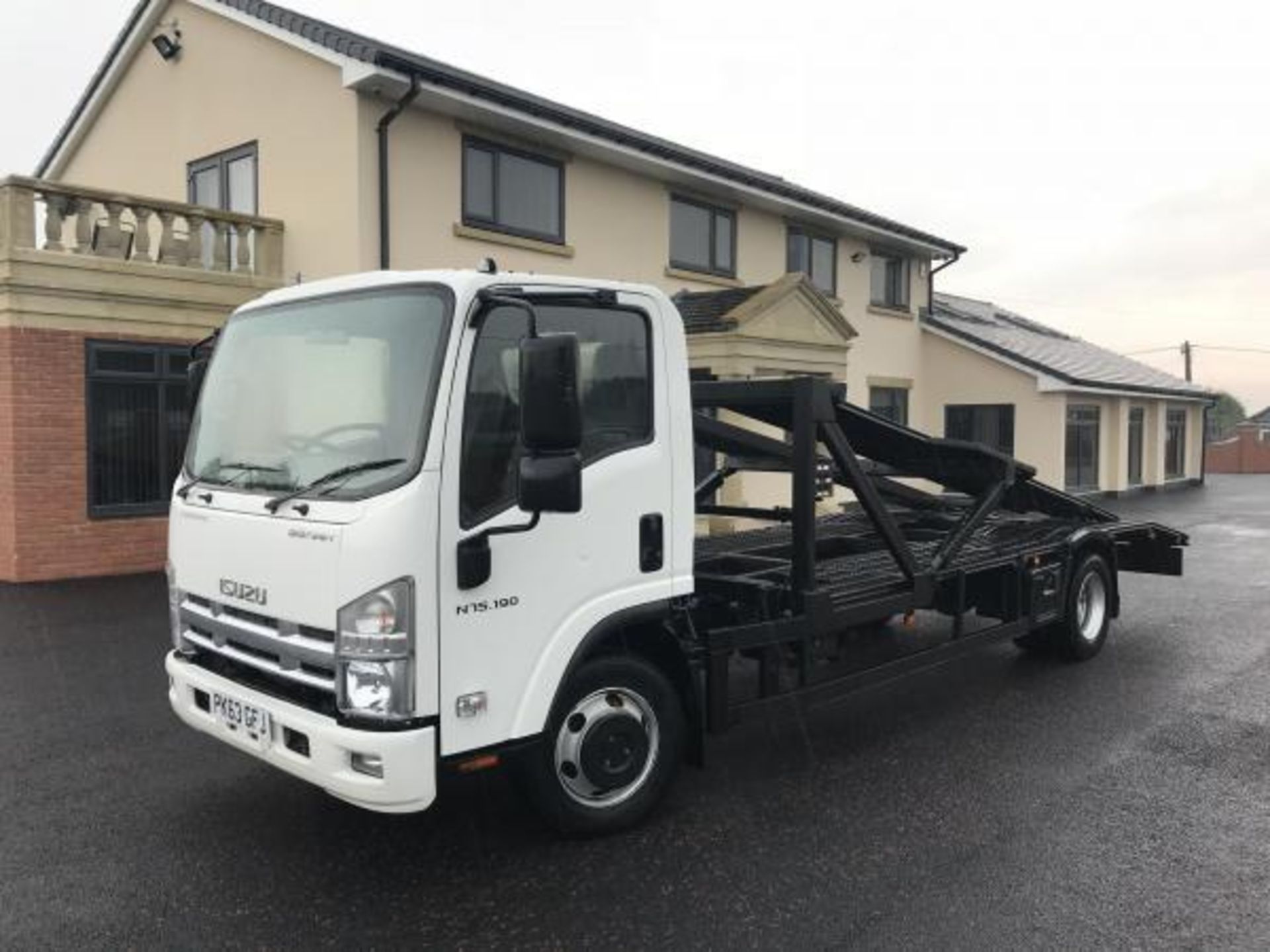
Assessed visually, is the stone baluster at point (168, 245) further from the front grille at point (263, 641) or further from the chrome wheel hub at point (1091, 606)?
the chrome wheel hub at point (1091, 606)

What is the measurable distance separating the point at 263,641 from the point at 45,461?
27.4 ft

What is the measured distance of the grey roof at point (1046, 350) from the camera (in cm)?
2252

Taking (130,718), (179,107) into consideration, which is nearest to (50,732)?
(130,718)

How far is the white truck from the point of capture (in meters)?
3.59

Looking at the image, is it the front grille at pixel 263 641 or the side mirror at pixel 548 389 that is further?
the front grille at pixel 263 641

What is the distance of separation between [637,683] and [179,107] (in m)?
13.9

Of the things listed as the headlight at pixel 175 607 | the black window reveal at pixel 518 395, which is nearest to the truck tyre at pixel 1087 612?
the black window reveal at pixel 518 395

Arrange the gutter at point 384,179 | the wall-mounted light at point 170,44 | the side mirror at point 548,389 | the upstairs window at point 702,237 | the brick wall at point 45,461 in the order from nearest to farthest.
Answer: the side mirror at point 548,389
the brick wall at point 45,461
the gutter at point 384,179
the wall-mounted light at point 170,44
the upstairs window at point 702,237

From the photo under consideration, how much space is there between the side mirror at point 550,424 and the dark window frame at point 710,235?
12.9 metres

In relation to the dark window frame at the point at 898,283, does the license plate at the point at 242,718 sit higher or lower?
lower

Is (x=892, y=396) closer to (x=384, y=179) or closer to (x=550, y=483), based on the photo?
(x=384, y=179)

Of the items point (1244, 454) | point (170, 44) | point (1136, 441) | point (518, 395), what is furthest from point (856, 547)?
point (1244, 454)

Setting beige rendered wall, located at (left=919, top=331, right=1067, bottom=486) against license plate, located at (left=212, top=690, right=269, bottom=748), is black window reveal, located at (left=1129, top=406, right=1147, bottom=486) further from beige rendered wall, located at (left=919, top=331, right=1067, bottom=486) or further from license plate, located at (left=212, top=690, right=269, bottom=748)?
license plate, located at (left=212, top=690, right=269, bottom=748)

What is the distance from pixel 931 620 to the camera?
29.0 feet
